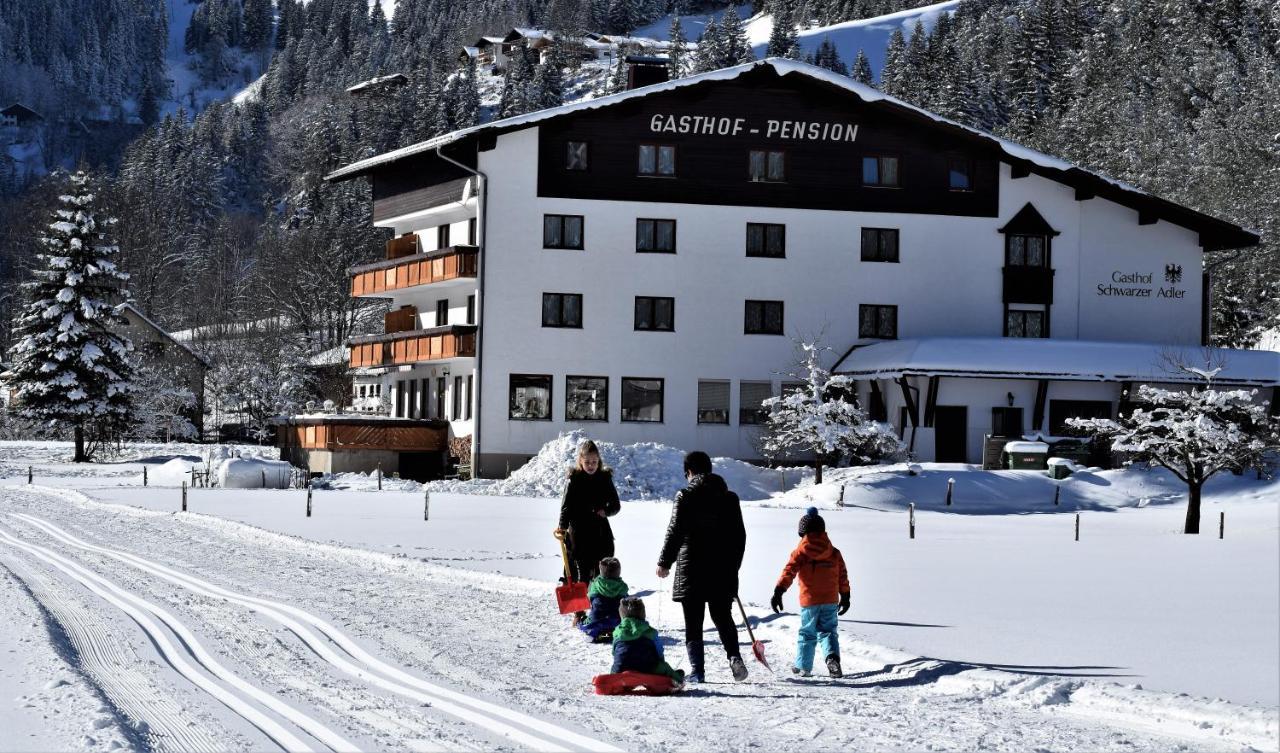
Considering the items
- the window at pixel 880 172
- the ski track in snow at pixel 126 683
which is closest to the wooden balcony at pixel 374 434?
the window at pixel 880 172

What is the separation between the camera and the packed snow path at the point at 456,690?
963 cm

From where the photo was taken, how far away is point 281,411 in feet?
253

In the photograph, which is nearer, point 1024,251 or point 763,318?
point 763,318

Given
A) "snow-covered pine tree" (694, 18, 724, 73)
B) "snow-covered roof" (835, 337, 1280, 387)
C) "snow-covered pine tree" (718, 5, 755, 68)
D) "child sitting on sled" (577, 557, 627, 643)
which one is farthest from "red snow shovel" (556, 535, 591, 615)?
"snow-covered pine tree" (718, 5, 755, 68)

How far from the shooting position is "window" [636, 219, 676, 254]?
160 feet

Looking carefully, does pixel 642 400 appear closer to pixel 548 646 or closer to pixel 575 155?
pixel 575 155

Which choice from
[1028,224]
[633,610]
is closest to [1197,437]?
[1028,224]

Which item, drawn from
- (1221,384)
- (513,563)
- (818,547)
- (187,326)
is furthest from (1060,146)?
(818,547)

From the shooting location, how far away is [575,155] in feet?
159

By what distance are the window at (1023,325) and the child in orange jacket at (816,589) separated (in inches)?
1563

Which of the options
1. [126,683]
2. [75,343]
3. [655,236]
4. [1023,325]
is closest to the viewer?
[126,683]

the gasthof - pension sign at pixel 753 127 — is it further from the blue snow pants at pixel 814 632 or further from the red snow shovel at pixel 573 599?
the blue snow pants at pixel 814 632

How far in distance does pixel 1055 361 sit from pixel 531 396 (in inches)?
597

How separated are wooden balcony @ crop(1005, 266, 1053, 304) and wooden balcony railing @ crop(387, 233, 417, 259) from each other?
1970 cm
